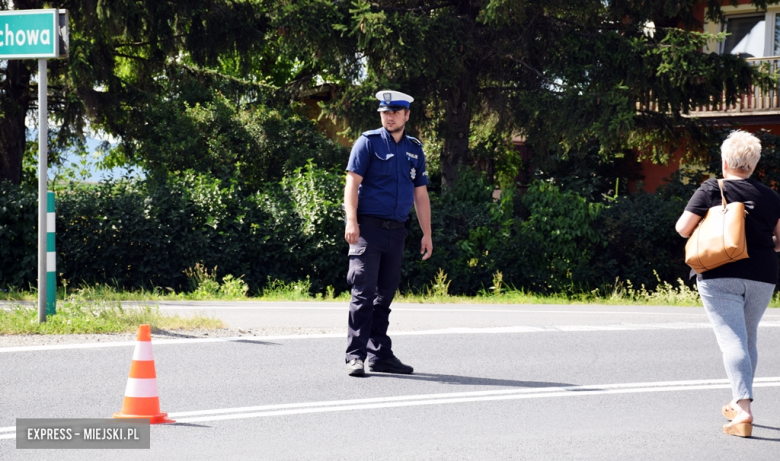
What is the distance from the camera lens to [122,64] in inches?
748

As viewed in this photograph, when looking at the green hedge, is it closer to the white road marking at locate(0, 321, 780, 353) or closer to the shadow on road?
the white road marking at locate(0, 321, 780, 353)

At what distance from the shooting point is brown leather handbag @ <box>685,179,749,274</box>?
17.0ft

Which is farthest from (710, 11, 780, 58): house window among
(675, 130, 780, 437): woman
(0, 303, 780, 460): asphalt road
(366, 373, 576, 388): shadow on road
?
(675, 130, 780, 437): woman

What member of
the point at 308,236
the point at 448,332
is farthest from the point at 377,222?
the point at 308,236

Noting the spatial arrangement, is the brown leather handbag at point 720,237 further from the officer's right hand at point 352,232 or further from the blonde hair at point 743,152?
the officer's right hand at point 352,232

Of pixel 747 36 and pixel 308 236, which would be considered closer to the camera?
pixel 308 236

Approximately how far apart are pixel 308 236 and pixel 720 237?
10.4 m

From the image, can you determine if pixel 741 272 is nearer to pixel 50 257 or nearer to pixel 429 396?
pixel 429 396

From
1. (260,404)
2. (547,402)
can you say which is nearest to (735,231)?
(547,402)

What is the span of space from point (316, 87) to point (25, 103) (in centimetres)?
612

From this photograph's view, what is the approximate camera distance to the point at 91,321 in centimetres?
842

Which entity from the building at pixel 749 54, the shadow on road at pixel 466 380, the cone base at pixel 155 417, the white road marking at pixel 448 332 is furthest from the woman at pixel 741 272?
the building at pixel 749 54

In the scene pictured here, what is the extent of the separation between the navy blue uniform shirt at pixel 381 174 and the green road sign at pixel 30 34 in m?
3.41

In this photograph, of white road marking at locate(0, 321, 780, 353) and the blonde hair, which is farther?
white road marking at locate(0, 321, 780, 353)
